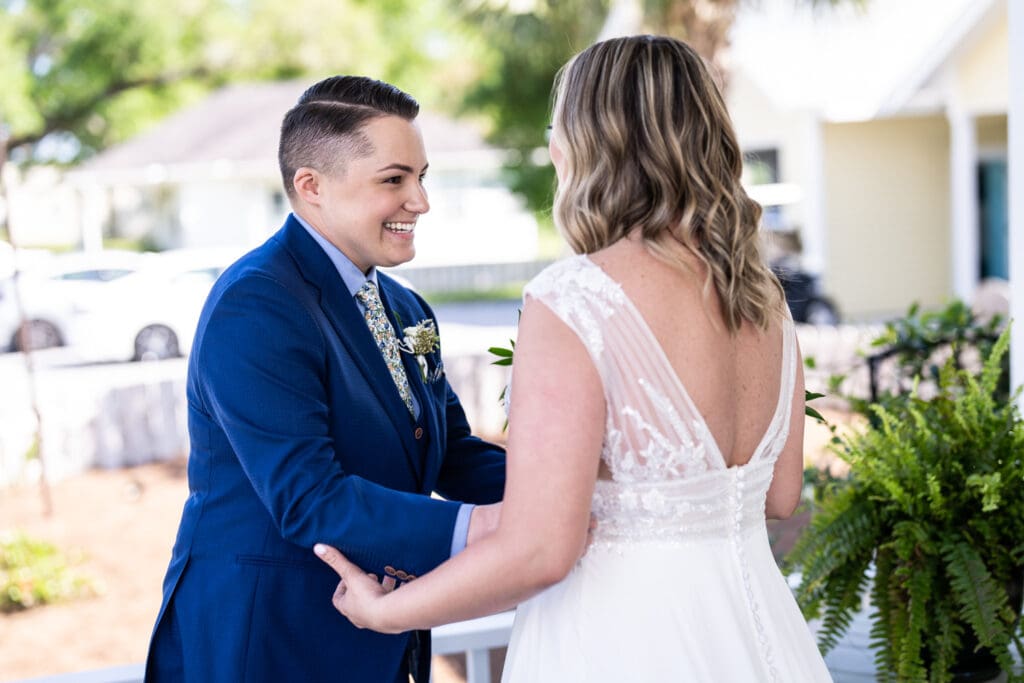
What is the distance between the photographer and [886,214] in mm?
18094

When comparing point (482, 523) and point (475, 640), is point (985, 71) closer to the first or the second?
point (475, 640)

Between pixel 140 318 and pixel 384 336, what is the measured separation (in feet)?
47.7

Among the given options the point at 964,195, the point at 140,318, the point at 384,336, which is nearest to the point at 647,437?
the point at 384,336

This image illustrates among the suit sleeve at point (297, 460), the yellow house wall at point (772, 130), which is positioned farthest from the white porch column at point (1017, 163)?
the yellow house wall at point (772, 130)

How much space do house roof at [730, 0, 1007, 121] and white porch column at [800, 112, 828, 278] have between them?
20.6 inches

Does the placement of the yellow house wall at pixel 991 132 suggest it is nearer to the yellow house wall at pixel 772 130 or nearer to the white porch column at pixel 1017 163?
the yellow house wall at pixel 772 130

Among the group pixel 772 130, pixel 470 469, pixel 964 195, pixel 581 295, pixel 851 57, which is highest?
pixel 851 57

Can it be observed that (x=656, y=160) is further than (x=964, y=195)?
No

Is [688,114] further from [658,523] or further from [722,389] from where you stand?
[658,523]

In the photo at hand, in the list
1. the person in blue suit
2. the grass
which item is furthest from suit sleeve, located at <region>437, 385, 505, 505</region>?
the grass

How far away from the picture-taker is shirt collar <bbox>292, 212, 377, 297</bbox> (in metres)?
2.31

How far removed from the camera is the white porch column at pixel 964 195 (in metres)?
A: 15.4

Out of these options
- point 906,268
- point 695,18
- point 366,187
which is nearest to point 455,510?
point 366,187

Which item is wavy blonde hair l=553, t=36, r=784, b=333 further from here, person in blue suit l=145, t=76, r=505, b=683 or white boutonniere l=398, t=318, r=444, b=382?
white boutonniere l=398, t=318, r=444, b=382
